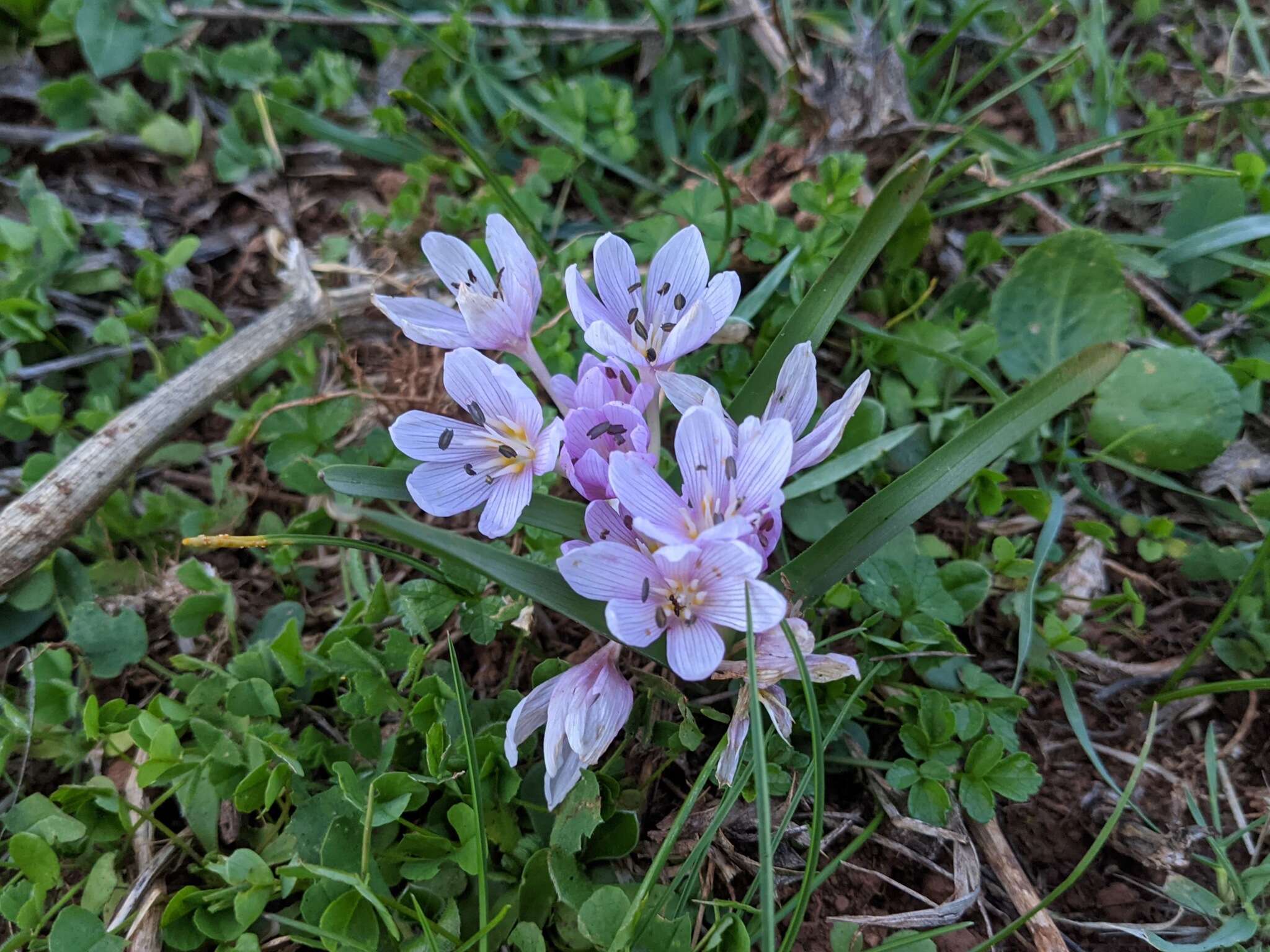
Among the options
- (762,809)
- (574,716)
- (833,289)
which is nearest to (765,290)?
(833,289)

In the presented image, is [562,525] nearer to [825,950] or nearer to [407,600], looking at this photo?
[407,600]

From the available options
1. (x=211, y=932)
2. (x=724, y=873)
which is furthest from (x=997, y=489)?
(x=211, y=932)

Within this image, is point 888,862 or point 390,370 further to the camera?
point 390,370

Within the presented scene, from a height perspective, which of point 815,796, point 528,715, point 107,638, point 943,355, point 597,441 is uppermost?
point 597,441

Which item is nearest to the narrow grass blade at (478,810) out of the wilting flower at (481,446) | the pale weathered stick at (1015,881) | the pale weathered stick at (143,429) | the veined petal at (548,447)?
the wilting flower at (481,446)

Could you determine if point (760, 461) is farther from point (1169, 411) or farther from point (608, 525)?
point (1169, 411)

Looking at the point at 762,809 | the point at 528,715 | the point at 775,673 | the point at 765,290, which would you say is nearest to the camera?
the point at 762,809
